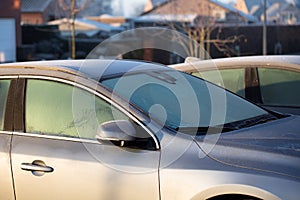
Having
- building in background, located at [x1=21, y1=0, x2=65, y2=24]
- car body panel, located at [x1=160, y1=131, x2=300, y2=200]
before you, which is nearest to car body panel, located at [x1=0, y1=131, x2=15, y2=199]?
car body panel, located at [x1=160, y1=131, x2=300, y2=200]

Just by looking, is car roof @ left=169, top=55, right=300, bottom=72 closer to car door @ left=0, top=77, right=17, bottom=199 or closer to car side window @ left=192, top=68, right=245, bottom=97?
car side window @ left=192, top=68, right=245, bottom=97

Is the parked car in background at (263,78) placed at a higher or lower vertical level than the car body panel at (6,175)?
higher

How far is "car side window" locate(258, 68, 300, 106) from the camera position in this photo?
5.81 meters

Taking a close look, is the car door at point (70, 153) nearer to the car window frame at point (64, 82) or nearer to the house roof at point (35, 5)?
the car window frame at point (64, 82)

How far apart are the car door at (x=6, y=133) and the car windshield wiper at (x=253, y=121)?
5.28ft

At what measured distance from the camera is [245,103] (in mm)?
4527

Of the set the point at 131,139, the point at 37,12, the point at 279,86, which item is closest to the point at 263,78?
the point at 279,86

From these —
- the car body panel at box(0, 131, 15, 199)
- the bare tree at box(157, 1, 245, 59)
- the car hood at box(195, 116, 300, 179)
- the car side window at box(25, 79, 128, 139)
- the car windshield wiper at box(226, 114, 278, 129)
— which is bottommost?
the car body panel at box(0, 131, 15, 199)

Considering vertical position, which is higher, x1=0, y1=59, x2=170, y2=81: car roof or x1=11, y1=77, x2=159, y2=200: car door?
x1=0, y1=59, x2=170, y2=81: car roof

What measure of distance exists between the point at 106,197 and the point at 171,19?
19.7 metres

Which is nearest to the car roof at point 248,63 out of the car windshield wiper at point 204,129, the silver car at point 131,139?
the silver car at point 131,139

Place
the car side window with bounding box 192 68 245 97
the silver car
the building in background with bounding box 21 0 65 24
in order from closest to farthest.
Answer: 1. the silver car
2. the car side window with bounding box 192 68 245 97
3. the building in background with bounding box 21 0 65 24

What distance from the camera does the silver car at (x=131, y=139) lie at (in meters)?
3.30

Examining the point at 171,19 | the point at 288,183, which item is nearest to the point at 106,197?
the point at 288,183
